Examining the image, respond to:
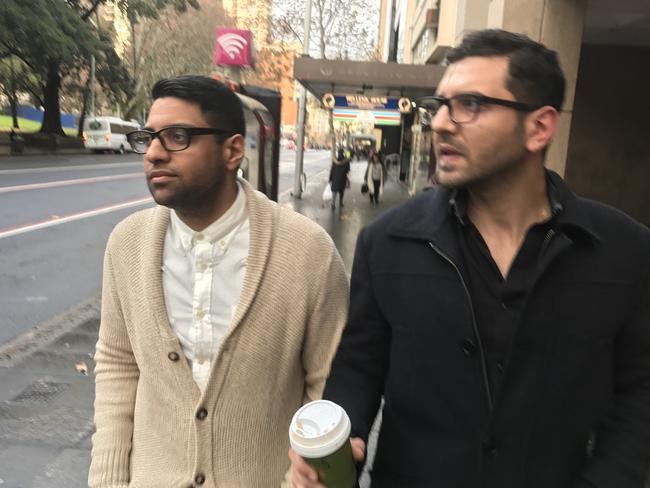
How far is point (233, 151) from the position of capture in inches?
73.2

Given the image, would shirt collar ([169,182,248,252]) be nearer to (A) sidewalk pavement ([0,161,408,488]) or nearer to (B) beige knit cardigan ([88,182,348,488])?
(B) beige knit cardigan ([88,182,348,488])

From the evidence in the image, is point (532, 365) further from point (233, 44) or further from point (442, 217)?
point (233, 44)

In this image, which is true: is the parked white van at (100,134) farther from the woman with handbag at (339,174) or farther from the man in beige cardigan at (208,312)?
the man in beige cardigan at (208,312)

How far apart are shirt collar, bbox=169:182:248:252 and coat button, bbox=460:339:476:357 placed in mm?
823

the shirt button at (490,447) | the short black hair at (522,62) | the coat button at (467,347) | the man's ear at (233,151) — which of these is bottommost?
the shirt button at (490,447)

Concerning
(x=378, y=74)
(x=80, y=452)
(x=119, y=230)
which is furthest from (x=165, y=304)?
(x=378, y=74)

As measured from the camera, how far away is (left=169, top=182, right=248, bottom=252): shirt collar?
181 cm

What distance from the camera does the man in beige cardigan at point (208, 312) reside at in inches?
67.1

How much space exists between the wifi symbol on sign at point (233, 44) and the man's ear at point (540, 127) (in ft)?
22.4

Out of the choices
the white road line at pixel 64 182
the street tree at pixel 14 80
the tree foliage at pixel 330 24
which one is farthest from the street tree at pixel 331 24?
the street tree at pixel 14 80

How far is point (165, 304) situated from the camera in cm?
178

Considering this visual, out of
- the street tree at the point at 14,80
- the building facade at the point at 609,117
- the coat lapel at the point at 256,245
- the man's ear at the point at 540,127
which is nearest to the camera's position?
the man's ear at the point at 540,127

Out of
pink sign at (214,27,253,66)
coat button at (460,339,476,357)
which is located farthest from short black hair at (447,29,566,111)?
pink sign at (214,27,253,66)

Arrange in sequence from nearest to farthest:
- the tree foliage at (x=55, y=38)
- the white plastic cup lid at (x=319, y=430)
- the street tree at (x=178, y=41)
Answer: the white plastic cup lid at (x=319, y=430), the tree foliage at (x=55, y=38), the street tree at (x=178, y=41)
